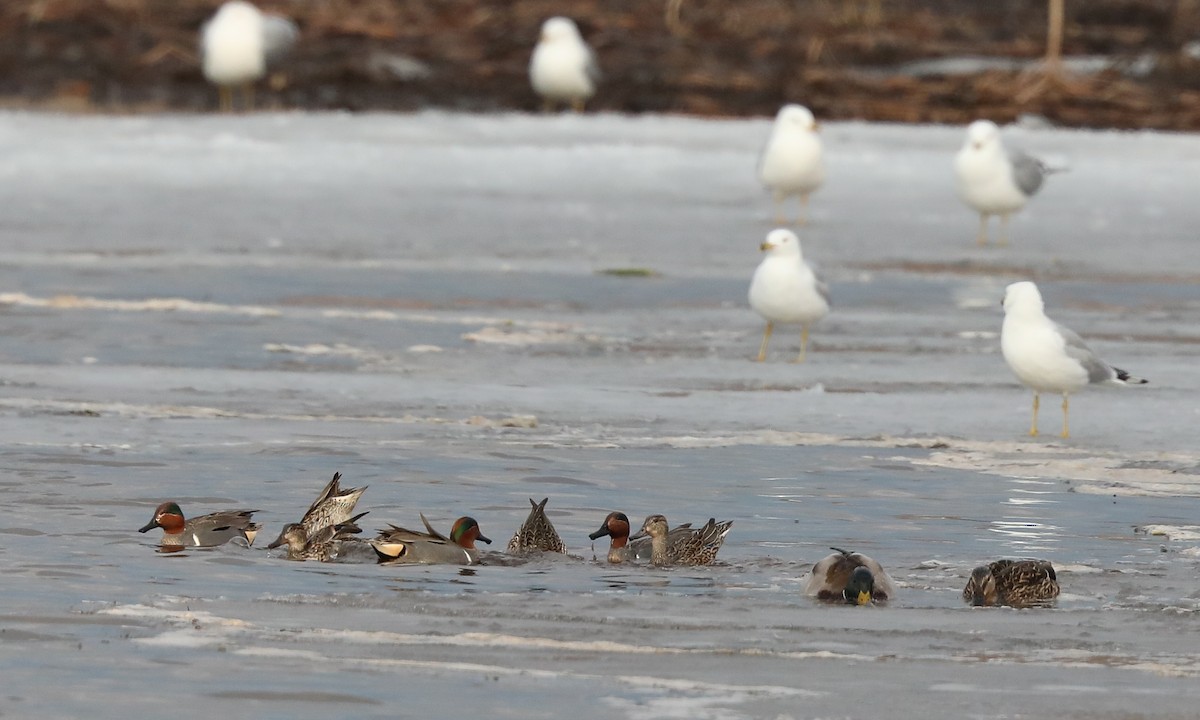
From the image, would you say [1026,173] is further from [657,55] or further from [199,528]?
[199,528]

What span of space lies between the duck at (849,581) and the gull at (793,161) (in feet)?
41.1

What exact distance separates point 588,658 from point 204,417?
4542mm

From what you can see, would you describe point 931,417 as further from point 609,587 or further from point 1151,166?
point 1151,166

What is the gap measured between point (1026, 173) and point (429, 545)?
12172 mm

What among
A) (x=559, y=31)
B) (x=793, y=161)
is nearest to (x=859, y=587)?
(x=793, y=161)

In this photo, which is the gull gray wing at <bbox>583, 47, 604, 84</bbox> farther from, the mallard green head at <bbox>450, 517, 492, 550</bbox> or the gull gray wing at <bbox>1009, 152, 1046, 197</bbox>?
the mallard green head at <bbox>450, 517, 492, 550</bbox>

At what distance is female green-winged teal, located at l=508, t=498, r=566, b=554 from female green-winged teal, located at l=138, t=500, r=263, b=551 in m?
0.90

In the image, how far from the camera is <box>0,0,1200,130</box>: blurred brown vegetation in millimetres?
25266

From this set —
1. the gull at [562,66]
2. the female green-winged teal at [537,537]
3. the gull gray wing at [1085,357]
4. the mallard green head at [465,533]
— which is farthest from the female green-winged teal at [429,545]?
the gull at [562,66]

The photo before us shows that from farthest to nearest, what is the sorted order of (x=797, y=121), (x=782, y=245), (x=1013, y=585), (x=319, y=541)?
(x=797, y=121) < (x=782, y=245) < (x=319, y=541) < (x=1013, y=585)

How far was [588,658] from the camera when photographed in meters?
6.22

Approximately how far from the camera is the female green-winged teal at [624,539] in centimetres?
779

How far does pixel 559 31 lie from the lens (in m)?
25.2

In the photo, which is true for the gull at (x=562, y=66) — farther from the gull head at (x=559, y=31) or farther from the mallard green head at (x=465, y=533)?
the mallard green head at (x=465, y=533)
